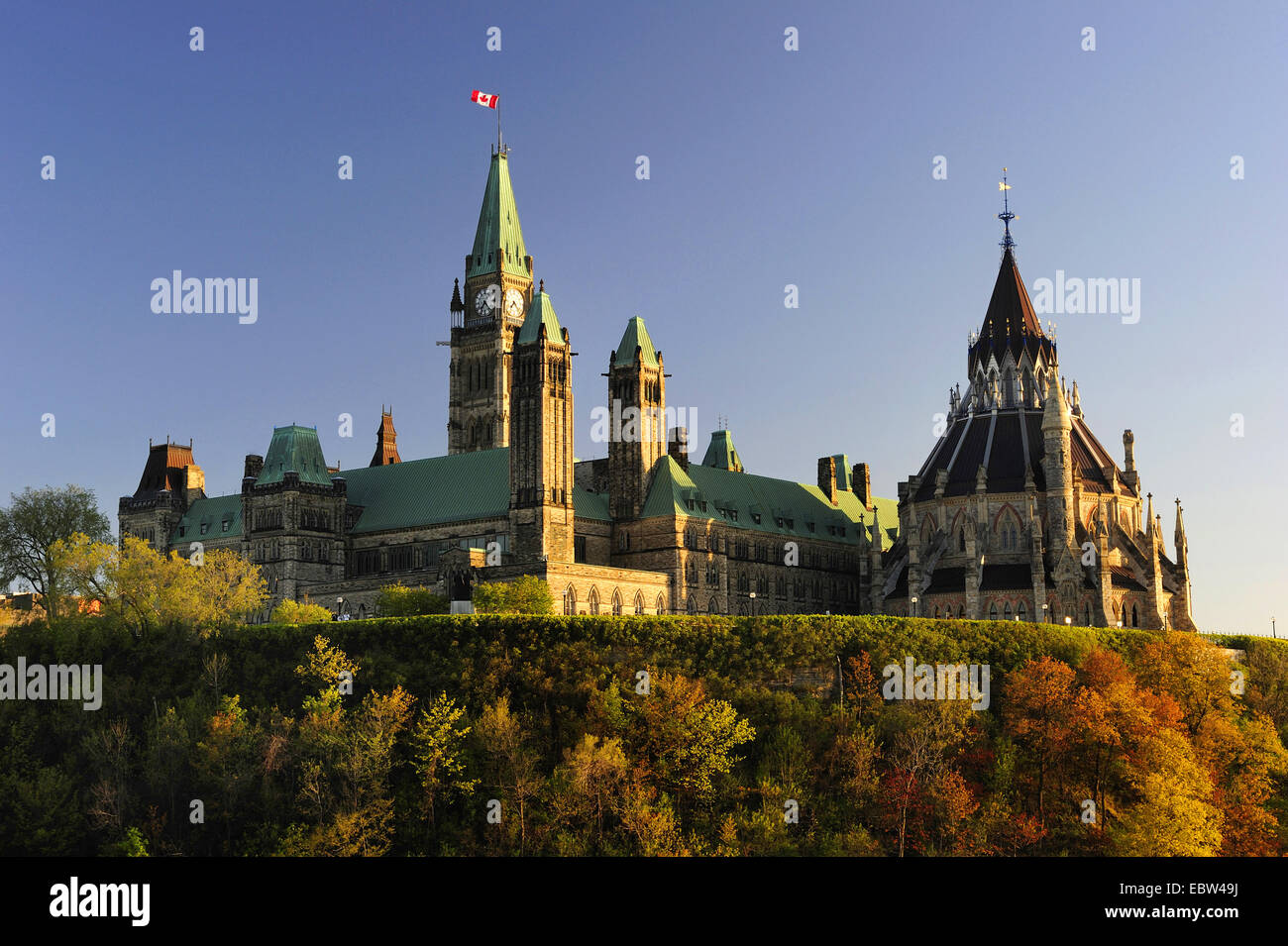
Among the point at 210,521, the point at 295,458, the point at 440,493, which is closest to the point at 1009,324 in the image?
the point at 440,493

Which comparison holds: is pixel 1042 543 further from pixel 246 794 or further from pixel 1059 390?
pixel 246 794

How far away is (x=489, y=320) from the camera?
A: 190 metres

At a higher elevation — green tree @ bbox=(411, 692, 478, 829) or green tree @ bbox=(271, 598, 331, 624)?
green tree @ bbox=(271, 598, 331, 624)

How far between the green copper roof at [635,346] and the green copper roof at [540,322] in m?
9.01

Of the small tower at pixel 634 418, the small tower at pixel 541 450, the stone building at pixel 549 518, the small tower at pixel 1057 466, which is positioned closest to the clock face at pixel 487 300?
the stone building at pixel 549 518

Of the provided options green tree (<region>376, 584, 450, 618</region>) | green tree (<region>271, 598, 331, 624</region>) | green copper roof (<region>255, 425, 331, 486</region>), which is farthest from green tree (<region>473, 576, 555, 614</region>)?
green copper roof (<region>255, 425, 331, 486</region>)

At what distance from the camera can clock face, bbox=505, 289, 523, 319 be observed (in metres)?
190

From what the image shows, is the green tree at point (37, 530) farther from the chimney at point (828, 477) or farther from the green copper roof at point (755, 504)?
the chimney at point (828, 477)

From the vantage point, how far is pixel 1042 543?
14012cm

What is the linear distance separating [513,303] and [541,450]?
58.3m

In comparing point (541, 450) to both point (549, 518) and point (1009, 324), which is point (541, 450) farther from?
point (1009, 324)

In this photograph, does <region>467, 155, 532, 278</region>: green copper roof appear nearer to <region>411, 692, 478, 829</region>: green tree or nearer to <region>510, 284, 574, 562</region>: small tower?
<region>510, 284, 574, 562</region>: small tower

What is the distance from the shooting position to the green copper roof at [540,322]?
138750 mm
